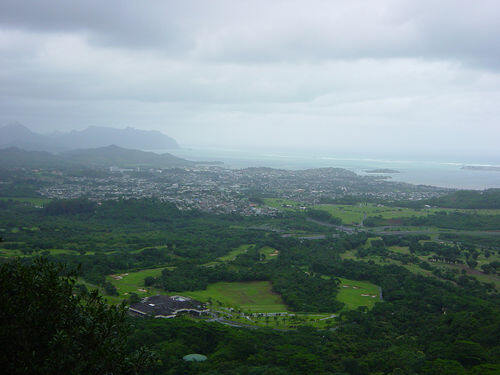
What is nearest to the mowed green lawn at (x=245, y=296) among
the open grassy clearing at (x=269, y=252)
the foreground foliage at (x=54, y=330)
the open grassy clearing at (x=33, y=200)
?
the open grassy clearing at (x=269, y=252)

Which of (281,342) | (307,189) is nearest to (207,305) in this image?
(281,342)

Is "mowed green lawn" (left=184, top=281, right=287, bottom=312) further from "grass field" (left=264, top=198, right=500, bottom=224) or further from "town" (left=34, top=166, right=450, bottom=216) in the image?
"grass field" (left=264, top=198, right=500, bottom=224)

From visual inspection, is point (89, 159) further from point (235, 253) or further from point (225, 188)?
point (235, 253)

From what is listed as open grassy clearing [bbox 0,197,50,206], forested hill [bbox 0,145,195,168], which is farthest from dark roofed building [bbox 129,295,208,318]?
forested hill [bbox 0,145,195,168]

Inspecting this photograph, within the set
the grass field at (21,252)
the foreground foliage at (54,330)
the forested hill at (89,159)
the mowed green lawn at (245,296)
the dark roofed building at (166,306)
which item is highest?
the forested hill at (89,159)

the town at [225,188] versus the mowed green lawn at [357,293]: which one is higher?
the town at [225,188]

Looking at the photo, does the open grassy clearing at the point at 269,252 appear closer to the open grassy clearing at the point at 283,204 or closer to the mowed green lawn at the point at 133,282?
the mowed green lawn at the point at 133,282

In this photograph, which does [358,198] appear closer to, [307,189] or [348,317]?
[307,189]

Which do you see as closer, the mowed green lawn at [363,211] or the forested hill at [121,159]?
the mowed green lawn at [363,211]
